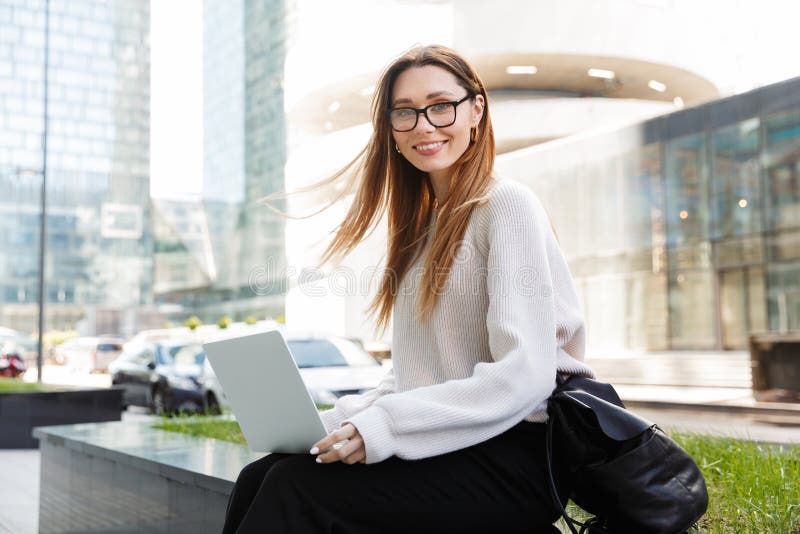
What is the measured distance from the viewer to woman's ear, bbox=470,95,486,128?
7.49 feet

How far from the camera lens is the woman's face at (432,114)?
2.22 meters

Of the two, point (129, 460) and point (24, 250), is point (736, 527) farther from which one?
point (24, 250)

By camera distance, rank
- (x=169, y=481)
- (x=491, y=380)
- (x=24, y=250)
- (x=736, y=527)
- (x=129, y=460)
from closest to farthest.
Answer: (x=491, y=380)
(x=736, y=527)
(x=169, y=481)
(x=129, y=460)
(x=24, y=250)

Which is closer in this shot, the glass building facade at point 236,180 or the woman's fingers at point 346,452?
the woman's fingers at point 346,452

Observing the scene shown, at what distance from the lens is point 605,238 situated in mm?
24781

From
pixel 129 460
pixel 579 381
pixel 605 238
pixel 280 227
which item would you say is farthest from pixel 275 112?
A: pixel 579 381

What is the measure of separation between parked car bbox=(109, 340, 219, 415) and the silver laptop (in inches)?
369

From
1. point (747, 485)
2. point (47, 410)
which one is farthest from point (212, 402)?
point (747, 485)

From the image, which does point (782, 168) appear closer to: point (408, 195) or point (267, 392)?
point (408, 195)

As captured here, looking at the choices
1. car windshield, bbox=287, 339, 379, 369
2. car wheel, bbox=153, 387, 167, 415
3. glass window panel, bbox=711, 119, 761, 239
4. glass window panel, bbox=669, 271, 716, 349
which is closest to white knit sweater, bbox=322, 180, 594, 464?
car windshield, bbox=287, 339, 379, 369

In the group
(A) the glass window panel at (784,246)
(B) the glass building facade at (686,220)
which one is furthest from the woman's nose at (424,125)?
(A) the glass window panel at (784,246)

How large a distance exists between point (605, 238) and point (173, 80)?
16.2m

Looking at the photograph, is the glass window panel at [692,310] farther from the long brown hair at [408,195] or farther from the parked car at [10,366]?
the long brown hair at [408,195]

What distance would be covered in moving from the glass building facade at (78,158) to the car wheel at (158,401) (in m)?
10.9
